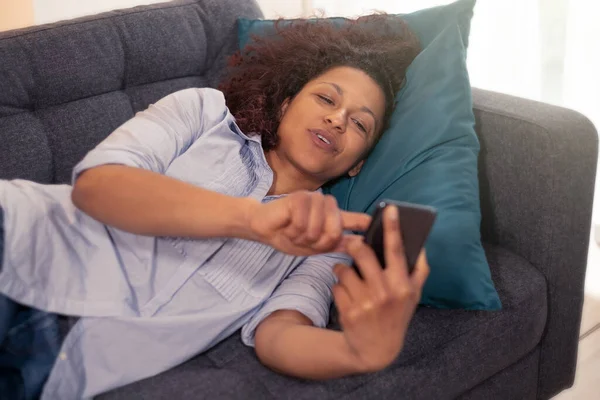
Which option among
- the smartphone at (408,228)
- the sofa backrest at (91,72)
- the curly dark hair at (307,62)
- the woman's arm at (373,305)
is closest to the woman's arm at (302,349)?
the woman's arm at (373,305)

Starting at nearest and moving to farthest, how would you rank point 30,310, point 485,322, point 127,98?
point 30,310 < point 485,322 < point 127,98

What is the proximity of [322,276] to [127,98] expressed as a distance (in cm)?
72

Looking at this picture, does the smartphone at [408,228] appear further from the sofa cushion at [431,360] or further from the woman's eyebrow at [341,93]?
the woman's eyebrow at [341,93]

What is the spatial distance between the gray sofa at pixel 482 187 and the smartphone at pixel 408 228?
34cm

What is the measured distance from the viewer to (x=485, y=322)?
130 centimetres

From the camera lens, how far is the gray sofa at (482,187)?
124 cm

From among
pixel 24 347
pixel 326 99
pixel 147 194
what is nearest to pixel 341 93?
pixel 326 99

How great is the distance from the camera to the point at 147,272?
121 cm

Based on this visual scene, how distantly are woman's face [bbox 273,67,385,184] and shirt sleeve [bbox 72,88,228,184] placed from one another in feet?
0.52

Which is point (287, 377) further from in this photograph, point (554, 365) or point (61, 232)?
point (554, 365)

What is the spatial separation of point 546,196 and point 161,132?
2.59 feet

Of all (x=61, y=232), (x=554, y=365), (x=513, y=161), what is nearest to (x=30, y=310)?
(x=61, y=232)

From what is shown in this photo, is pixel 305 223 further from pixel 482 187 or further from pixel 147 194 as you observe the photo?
pixel 482 187

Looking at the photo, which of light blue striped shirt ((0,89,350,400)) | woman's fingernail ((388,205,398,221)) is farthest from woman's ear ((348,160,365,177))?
woman's fingernail ((388,205,398,221))
